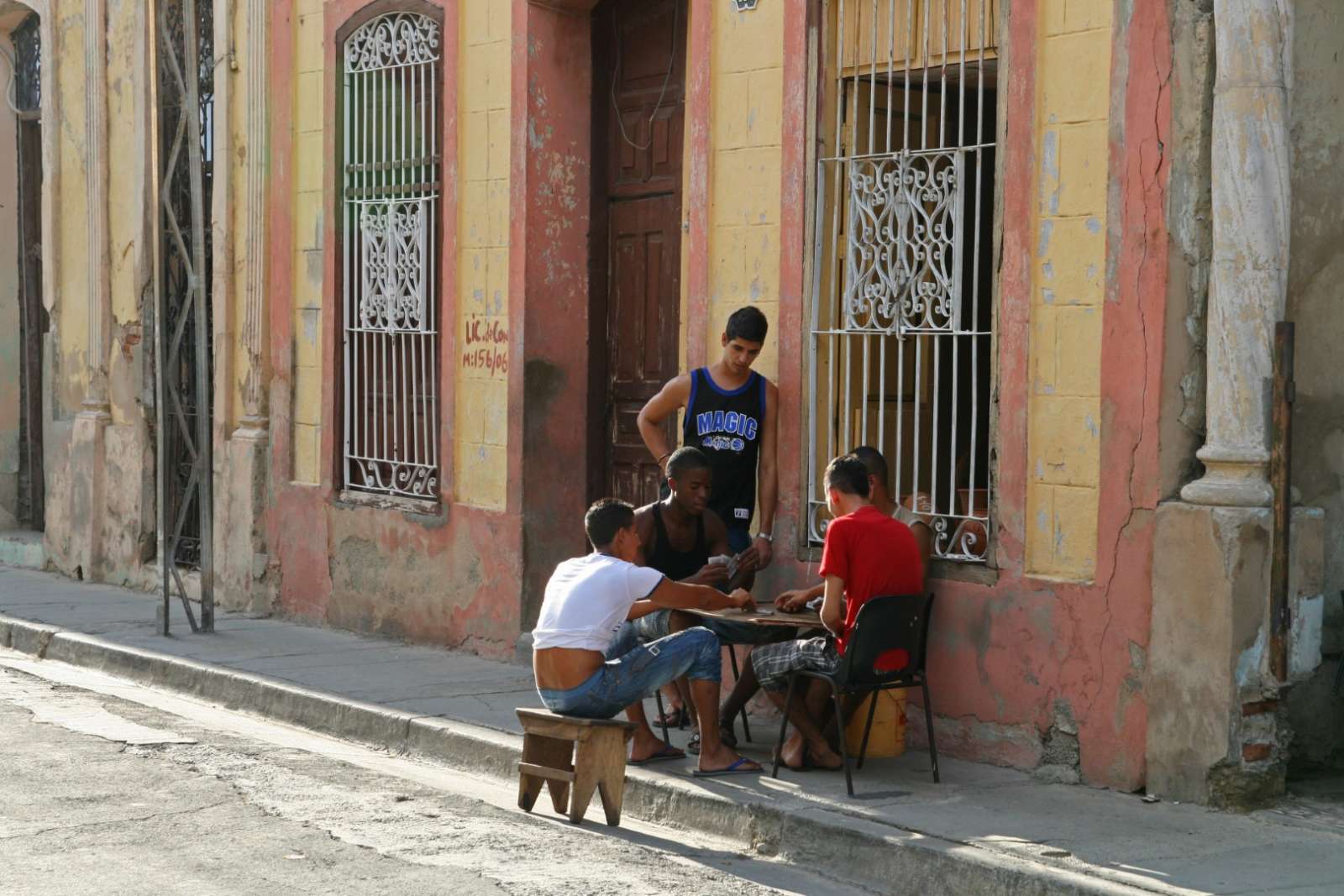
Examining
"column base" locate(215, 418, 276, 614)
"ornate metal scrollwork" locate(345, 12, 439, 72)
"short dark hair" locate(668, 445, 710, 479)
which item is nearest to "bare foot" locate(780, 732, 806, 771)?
"short dark hair" locate(668, 445, 710, 479)

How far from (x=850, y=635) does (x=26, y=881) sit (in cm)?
296

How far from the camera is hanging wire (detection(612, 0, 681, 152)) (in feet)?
33.6

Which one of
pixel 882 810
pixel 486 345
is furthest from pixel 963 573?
pixel 486 345

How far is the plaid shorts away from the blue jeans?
0.63 ft

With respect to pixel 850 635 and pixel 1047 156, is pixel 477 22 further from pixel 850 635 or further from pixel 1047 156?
pixel 850 635

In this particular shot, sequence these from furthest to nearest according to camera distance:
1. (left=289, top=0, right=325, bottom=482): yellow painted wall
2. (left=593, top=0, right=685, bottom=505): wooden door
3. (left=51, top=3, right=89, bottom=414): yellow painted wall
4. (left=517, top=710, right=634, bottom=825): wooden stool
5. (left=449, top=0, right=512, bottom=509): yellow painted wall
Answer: (left=51, top=3, right=89, bottom=414): yellow painted wall, (left=289, top=0, right=325, bottom=482): yellow painted wall, (left=449, top=0, right=512, bottom=509): yellow painted wall, (left=593, top=0, right=685, bottom=505): wooden door, (left=517, top=710, right=634, bottom=825): wooden stool

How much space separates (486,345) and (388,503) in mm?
1367

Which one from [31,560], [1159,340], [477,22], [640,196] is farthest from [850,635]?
[31,560]

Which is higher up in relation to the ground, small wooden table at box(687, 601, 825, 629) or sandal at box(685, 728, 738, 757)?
small wooden table at box(687, 601, 825, 629)

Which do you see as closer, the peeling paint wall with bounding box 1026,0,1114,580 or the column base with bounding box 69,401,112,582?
the peeling paint wall with bounding box 1026,0,1114,580

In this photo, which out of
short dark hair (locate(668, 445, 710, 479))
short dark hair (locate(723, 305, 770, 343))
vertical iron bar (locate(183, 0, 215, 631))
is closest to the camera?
short dark hair (locate(668, 445, 710, 479))

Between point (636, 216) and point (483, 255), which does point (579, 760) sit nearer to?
point (636, 216)

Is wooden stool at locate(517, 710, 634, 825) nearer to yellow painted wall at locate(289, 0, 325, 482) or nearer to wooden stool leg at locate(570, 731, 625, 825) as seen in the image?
wooden stool leg at locate(570, 731, 625, 825)

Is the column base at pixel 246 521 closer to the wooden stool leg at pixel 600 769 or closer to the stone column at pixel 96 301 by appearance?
the stone column at pixel 96 301
